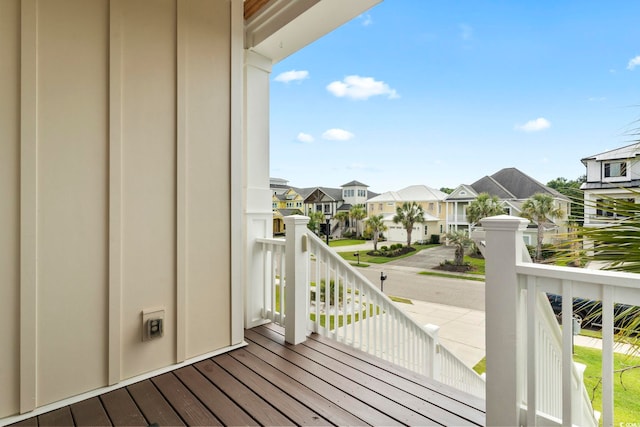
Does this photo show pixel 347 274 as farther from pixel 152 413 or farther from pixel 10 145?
pixel 10 145

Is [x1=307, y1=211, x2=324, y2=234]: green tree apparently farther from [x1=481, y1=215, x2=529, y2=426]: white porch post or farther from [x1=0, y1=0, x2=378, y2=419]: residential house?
[x1=481, y1=215, x2=529, y2=426]: white porch post

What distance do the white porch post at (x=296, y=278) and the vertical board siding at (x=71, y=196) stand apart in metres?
1.25

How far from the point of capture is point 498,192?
3.05m

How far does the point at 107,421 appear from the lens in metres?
1.48

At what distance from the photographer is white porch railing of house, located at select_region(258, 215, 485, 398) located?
2.47 meters

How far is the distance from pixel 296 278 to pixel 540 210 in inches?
76.8

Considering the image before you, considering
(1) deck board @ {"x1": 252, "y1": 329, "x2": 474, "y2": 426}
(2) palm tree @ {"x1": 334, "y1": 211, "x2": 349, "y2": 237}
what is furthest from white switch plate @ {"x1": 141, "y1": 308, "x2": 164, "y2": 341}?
(2) palm tree @ {"x1": 334, "y1": 211, "x2": 349, "y2": 237}

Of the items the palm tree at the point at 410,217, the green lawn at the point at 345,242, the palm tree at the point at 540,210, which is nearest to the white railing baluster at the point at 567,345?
the palm tree at the point at 540,210

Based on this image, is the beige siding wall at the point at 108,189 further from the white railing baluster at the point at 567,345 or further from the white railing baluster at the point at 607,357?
the white railing baluster at the point at 607,357

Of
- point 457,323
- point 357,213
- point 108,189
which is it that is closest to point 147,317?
point 108,189

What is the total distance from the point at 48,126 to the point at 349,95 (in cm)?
490

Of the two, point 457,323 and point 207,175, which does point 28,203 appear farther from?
point 457,323

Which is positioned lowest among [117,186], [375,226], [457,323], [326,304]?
[457,323]

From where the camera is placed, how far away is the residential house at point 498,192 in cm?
272
